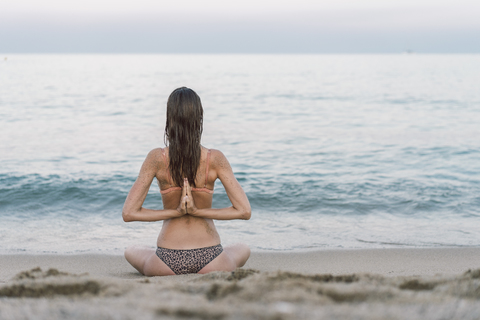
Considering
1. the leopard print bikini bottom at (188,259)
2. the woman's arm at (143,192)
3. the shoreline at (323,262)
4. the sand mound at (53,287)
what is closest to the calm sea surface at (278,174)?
the shoreline at (323,262)

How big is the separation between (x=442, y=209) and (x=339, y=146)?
5541 millimetres

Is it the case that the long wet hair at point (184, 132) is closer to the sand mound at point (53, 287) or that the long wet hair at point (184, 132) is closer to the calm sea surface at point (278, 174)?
the sand mound at point (53, 287)

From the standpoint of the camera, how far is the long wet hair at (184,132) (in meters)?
3.26

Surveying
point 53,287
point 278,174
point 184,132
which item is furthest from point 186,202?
point 278,174

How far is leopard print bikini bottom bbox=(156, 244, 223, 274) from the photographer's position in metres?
3.51

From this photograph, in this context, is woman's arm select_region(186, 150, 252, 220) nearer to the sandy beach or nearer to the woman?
the woman

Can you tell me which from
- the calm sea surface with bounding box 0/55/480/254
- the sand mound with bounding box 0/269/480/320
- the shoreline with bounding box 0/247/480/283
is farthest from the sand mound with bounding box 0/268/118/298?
the calm sea surface with bounding box 0/55/480/254

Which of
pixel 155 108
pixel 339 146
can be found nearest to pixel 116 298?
pixel 339 146

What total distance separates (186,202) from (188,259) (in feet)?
1.75

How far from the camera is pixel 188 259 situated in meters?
3.51

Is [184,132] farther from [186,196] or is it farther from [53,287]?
[53,287]

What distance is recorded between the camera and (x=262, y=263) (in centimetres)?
459

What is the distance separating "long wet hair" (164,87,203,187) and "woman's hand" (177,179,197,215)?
0.23 feet

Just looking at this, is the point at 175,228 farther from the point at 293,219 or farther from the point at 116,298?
the point at 293,219
